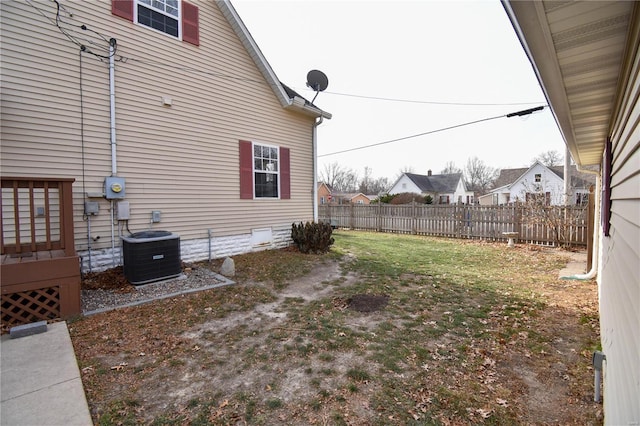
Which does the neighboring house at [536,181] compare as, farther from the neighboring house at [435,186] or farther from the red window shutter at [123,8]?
the red window shutter at [123,8]

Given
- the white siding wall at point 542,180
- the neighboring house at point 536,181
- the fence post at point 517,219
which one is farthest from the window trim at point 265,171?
the white siding wall at point 542,180

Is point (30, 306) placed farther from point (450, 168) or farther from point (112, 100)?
point (450, 168)

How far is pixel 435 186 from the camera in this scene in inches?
1708

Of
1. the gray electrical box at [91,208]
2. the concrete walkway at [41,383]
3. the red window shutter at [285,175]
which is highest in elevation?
the red window shutter at [285,175]

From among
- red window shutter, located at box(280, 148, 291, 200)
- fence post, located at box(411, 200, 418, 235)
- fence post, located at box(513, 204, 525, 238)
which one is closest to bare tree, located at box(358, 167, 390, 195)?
fence post, located at box(411, 200, 418, 235)

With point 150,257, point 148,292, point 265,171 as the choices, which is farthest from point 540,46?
point 265,171

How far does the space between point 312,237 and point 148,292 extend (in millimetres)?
4432

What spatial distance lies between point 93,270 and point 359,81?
1298cm

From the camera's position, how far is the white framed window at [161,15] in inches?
245

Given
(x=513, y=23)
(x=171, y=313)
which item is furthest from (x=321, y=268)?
(x=513, y=23)

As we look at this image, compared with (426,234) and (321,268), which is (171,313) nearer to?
(321,268)

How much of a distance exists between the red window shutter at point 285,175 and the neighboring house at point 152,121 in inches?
1.4

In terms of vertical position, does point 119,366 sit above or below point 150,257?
below

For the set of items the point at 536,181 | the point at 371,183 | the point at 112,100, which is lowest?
the point at 112,100
